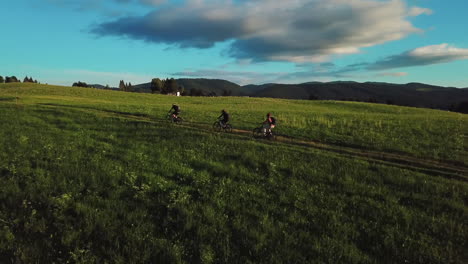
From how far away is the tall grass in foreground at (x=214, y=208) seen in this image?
26.2 feet

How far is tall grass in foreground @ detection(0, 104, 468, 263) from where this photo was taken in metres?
7.99

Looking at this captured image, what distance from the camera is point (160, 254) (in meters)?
7.79

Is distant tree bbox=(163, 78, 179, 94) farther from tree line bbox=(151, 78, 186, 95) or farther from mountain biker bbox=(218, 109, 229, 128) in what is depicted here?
mountain biker bbox=(218, 109, 229, 128)

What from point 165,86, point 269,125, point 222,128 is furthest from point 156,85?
point 269,125

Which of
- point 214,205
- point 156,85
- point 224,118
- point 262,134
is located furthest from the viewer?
point 156,85

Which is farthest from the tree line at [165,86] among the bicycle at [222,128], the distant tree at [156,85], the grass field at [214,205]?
the grass field at [214,205]

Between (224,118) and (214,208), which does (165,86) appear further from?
(214,208)

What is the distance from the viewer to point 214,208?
33.2ft

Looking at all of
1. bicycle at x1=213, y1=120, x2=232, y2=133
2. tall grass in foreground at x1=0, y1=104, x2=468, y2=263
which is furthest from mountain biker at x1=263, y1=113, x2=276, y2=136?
tall grass in foreground at x1=0, y1=104, x2=468, y2=263

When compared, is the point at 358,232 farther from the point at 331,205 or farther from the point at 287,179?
the point at 287,179

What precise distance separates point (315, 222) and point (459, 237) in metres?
4.29

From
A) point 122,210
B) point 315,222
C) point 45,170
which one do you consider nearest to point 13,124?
point 45,170

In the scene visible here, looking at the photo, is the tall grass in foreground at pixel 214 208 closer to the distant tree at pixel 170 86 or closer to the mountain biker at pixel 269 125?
the mountain biker at pixel 269 125

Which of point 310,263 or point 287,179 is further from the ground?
point 287,179
